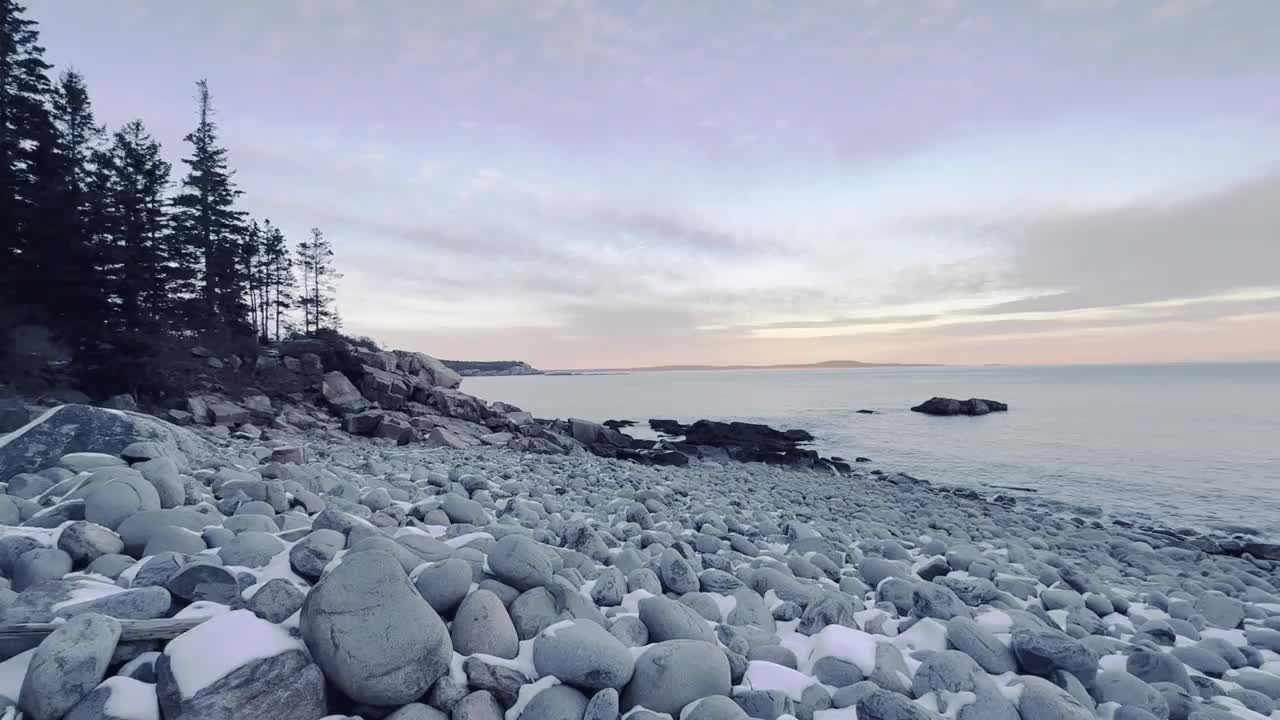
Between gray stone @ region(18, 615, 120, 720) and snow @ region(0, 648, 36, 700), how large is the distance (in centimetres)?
6

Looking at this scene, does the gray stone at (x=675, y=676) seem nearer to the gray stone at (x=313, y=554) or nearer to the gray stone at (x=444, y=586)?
the gray stone at (x=444, y=586)

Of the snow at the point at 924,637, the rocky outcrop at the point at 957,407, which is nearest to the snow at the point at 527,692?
the snow at the point at 924,637

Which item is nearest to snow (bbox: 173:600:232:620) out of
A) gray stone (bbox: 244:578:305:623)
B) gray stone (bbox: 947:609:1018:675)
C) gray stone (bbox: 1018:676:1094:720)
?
gray stone (bbox: 244:578:305:623)

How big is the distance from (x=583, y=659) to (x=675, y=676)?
479 mm

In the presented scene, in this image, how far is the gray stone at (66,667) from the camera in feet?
7.61

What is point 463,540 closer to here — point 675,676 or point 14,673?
point 675,676

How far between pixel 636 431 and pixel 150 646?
3327 centimetres

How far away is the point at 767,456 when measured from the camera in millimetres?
24062

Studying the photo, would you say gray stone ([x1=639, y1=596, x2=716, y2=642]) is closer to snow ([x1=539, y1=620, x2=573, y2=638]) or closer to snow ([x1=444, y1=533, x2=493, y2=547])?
snow ([x1=539, y1=620, x2=573, y2=638])

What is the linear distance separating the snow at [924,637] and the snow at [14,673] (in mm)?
4713

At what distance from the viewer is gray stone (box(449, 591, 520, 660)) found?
9.95 feet

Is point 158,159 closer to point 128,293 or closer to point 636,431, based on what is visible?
point 128,293

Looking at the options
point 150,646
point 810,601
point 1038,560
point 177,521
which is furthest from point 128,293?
point 1038,560

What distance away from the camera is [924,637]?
13.9 ft
